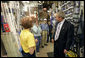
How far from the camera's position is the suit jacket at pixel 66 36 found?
6.57 feet

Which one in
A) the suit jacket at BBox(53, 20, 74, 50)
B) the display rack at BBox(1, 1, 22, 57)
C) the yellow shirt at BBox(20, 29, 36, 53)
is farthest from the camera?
the display rack at BBox(1, 1, 22, 57)

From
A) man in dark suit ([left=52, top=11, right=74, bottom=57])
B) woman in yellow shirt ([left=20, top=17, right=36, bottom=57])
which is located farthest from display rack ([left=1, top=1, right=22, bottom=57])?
man in dark suit ([left=52, top=11, right=74, bottom=57])

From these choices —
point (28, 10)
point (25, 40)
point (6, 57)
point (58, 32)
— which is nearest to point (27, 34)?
point (25, 40)

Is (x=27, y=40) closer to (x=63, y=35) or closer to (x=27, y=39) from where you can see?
(x=27, y=39)

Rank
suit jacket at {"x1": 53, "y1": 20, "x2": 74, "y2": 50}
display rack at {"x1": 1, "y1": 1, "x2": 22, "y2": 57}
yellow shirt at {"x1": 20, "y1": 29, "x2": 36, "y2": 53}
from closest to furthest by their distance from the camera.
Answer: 1. yellow shirt at {"x1": 20, "y1": 29, "x2": 36, "y2": 53}
2. suit jacket at {"x1": 53, "y1": 20, "x2": 74, "y2": 50}
3. display rack at {"x1": 1, "y1": 1, "x2": 22, "y2": 57}

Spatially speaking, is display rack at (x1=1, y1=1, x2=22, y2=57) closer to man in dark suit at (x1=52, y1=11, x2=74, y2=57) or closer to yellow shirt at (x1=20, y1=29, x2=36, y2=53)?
yellow shirt at (x1=20, y1=29, x2=36, y2=53)

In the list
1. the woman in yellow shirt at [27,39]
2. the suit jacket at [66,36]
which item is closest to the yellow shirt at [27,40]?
the woman in yellow shirt at [27,39]

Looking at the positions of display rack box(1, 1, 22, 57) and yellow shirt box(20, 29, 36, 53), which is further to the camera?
display rack box(1, 1, 22, 57)

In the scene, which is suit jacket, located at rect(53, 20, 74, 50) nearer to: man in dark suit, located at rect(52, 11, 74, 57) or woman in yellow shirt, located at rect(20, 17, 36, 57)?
man in dark suit, located at rect(52, 11, 74, 57)

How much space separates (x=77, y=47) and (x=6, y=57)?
65.5 inches

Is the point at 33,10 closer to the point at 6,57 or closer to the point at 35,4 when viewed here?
the point at 35,4

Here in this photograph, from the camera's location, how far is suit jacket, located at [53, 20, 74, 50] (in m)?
2.00

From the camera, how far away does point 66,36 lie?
2086 millimetres

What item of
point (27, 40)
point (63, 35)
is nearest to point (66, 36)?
point (63, 35)
